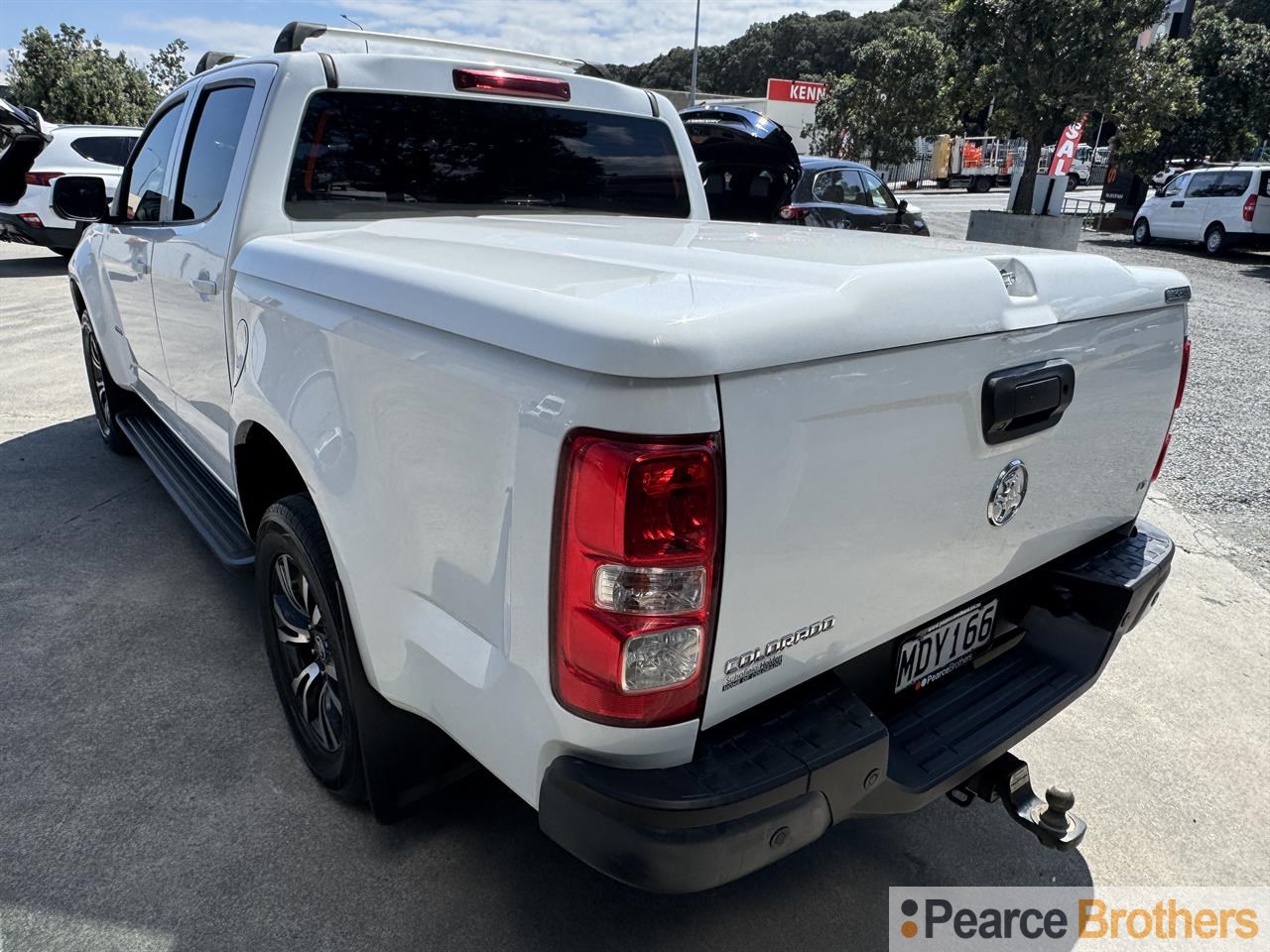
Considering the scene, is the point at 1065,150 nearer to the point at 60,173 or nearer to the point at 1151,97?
the point at 1151,97

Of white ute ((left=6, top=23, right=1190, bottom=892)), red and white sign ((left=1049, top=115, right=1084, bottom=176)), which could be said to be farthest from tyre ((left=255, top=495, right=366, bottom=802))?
red and white sign ((left=1049, top=115, right=1084, bottom=176))

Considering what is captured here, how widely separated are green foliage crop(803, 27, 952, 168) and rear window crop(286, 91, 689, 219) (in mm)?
32109

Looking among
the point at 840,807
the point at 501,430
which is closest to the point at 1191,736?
the point at 840,807

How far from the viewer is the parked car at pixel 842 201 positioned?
11141 mm

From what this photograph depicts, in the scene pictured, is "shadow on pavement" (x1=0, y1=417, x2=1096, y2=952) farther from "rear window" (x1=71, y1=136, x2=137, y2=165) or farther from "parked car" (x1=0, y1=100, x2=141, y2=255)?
"rear window" (x1=71, y1=136, x2=137, y2=165)

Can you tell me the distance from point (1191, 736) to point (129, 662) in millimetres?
3677

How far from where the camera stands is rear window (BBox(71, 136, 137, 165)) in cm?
1220

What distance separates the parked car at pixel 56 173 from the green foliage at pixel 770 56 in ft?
214

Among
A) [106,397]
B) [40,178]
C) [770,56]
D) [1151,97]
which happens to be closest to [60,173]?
[40,178]

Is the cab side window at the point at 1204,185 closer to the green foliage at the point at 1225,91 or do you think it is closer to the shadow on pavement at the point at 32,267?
the green foliage at the point at 1225,91

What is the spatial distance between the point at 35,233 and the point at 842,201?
10.6m

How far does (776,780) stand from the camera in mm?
1561

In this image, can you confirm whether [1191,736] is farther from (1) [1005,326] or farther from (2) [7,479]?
(2) [7,479]

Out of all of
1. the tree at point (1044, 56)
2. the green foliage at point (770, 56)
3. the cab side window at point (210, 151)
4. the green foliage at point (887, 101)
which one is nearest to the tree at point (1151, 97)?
the tree at point (1044, 56)
